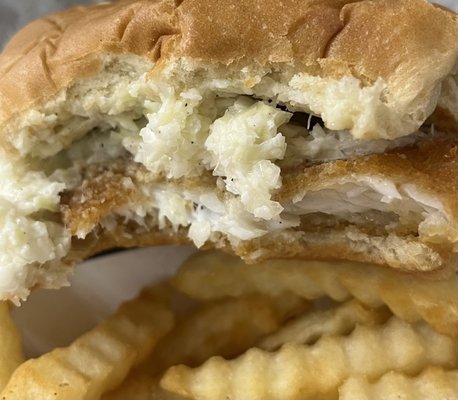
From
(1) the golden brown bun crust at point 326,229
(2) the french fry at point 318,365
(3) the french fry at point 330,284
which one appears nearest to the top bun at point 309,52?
(1) the golden brown bun crust at point 326,229

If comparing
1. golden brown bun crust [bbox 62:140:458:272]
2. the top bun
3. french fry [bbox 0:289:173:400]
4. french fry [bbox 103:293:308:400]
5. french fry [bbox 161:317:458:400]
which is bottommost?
french fry [bbox 103:293:308:400]

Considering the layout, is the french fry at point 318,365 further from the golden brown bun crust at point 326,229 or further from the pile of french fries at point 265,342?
the golden brown bun crust at point 326,229

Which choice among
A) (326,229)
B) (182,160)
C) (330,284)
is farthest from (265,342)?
(182,160)

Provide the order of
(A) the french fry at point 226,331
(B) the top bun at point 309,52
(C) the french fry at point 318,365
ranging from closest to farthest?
(B) the top bun at point 309,52 < (C) the french fry at point 318,365 < (A) the french fry at point 226,331

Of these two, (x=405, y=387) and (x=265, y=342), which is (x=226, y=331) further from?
(x=405, y=387)

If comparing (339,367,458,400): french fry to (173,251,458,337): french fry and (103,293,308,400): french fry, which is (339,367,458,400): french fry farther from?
(103,293,308,400): french fry

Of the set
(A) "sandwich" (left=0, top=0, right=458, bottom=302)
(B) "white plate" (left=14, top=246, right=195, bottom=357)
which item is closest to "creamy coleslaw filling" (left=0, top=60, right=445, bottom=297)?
(A) "sandwich" (left=0, top=0, right=458, bottom=302)
